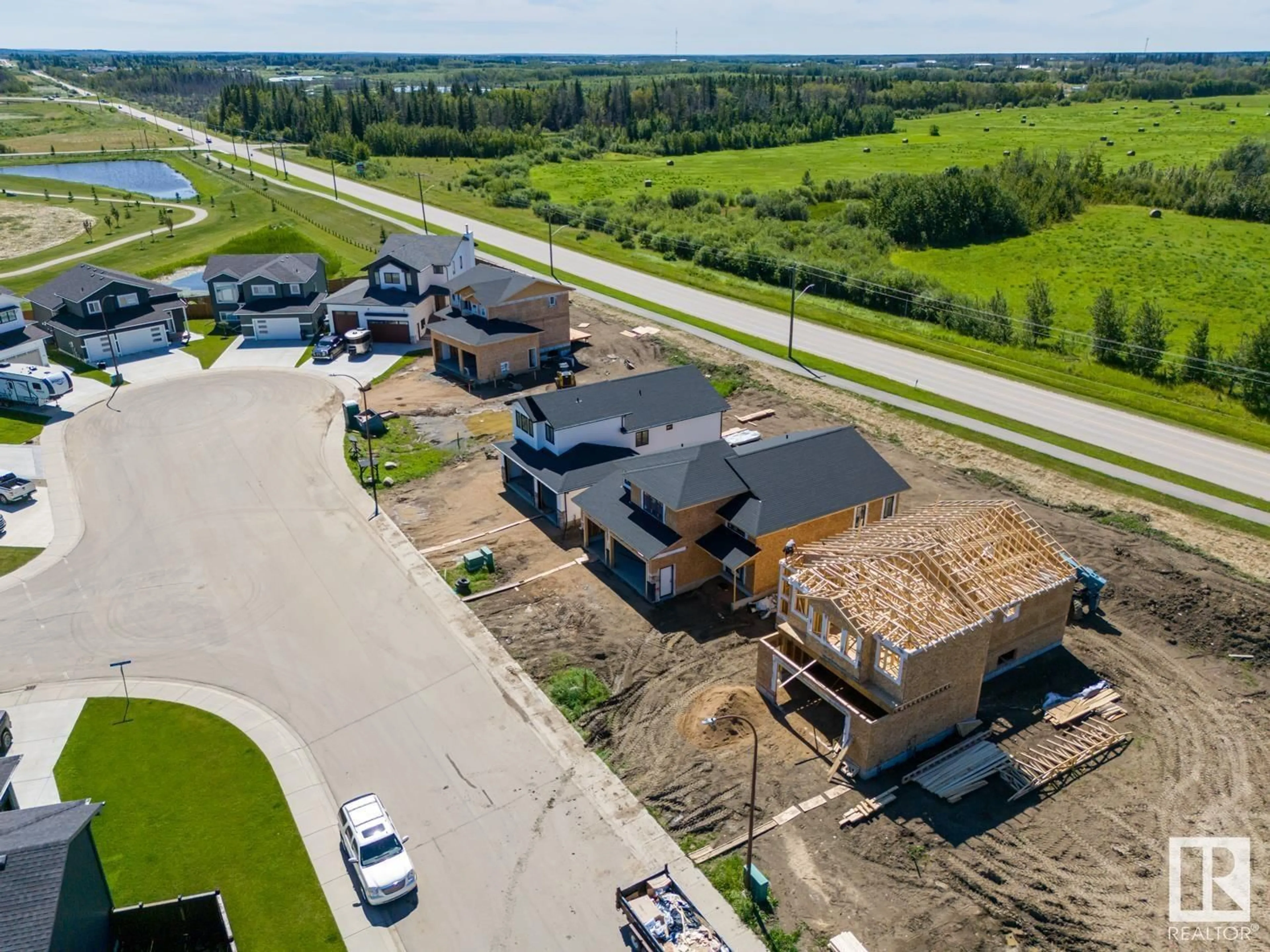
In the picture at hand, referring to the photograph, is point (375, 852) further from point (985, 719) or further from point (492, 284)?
point (492, 284)

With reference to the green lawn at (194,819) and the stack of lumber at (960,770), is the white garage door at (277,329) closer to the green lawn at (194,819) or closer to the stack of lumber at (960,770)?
the green lawn at (194,819)

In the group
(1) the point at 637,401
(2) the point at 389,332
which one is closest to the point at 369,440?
(1) the point at 637,401

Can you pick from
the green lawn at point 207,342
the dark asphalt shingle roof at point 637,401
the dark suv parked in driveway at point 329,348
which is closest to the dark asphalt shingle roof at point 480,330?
the dark suv parked in driveway at point 329,348

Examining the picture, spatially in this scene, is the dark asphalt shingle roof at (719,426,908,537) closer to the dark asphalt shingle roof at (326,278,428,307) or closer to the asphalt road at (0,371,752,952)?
the asphalt road at (0,371,752,952)

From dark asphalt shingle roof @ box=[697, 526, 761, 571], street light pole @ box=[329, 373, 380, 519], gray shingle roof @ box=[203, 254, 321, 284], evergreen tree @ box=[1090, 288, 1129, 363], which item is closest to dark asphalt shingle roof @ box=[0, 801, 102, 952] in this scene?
dark asphalt shingle roof @ box=[697, 526, 761, 571]

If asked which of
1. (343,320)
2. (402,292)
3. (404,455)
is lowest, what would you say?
(404,455)
